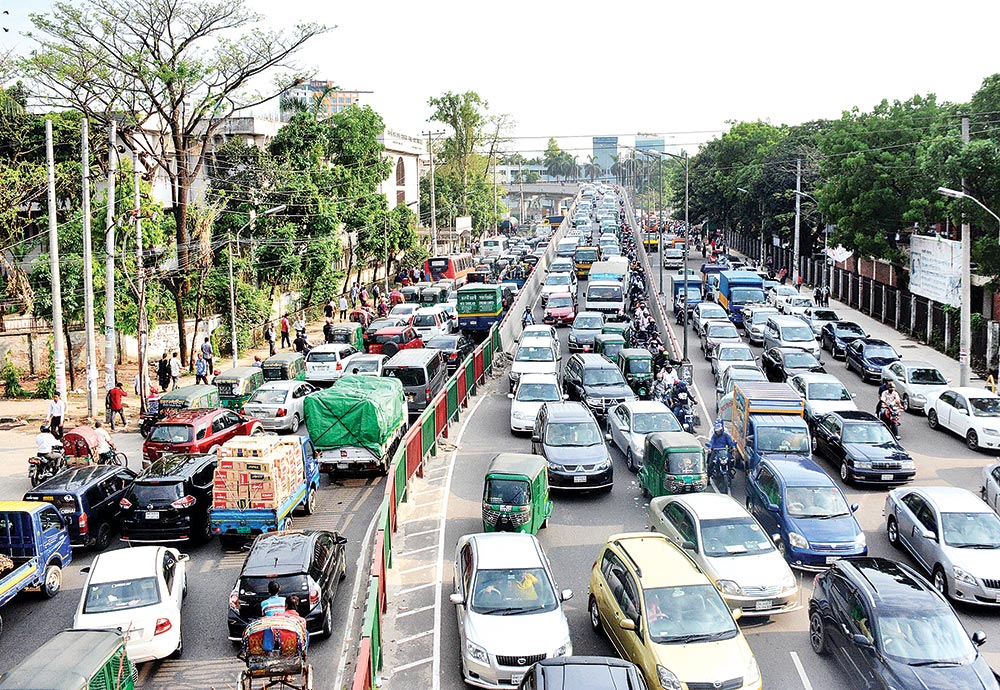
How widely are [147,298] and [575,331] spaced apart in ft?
56.5

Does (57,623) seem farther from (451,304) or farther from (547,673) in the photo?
(451,304)

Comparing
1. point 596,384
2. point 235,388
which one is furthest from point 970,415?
point 235,388

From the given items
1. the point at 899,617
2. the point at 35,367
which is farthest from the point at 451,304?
the point at 899,617

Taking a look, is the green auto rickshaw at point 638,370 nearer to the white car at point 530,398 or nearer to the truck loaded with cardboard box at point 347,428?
the white car at point 530,398

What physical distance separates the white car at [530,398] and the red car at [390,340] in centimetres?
1030

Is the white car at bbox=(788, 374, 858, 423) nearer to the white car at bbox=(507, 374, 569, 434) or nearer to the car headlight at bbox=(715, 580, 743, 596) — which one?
the white car at bbox=(507, 374, 569, 434)

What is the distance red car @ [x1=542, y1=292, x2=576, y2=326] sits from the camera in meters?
49.1

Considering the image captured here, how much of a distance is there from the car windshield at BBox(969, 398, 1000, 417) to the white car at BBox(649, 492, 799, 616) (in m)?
13.4

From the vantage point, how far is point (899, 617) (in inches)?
522

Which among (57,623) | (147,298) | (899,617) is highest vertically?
(147,298)

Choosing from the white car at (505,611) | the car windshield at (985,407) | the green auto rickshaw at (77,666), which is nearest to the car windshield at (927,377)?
the car windshield at (985,407)

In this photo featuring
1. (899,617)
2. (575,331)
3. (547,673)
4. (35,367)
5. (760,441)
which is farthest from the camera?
(575,331)

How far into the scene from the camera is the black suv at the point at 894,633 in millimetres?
12594

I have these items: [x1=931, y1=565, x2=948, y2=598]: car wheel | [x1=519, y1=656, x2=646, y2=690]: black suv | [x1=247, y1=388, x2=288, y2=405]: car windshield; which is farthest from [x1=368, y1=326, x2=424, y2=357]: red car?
[x1=519, y1=656, x2=646, y2=690]: black suv
